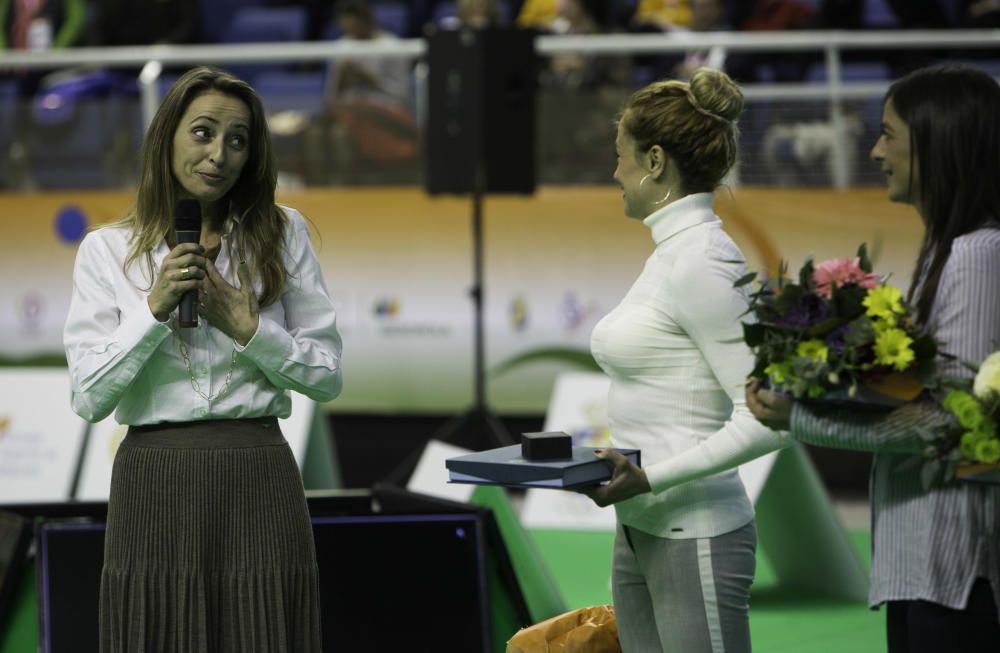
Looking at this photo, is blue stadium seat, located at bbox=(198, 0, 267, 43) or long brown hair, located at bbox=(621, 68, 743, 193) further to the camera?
blue stadium seat, located at bbox=(198, 0, 267, 43)

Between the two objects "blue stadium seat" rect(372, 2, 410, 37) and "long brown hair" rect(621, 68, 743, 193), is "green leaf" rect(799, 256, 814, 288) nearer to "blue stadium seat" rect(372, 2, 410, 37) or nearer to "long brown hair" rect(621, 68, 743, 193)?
"long brown hair" rect(621, 68, 743, 193)

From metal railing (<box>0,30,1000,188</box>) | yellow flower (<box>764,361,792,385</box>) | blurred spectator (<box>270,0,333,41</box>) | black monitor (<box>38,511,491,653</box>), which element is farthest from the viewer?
blurred spectator (<box>270,0,333,41</box>)

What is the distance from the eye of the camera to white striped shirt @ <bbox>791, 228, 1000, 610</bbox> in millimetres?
2410

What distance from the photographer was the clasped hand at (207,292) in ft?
8.32

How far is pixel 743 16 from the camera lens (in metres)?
8.84

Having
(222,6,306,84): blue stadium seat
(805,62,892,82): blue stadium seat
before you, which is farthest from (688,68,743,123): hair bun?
(222,6,306,84): blue stadium seat

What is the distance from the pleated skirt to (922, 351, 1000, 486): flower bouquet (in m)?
1.20

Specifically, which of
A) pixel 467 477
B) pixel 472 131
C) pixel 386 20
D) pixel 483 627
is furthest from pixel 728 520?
pixel 386 20

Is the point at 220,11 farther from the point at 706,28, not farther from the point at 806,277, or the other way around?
the point at 806,277

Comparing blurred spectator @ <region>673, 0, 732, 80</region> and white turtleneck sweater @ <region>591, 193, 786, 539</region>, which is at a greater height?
blurred spectator @ <region>673, 0, 732, 80</region>

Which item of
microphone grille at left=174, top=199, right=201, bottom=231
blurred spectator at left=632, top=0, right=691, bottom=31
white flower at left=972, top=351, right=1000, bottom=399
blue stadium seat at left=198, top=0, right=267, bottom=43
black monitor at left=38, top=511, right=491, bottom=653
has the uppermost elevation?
blue stadium seat at left=198, top=0, right=267, bottom=43

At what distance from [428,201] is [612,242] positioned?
1003 mm

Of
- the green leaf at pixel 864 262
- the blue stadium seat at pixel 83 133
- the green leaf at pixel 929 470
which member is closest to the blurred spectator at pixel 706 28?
the blue stadium seat at pixel 83 133

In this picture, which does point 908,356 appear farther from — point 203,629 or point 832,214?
point 832,214
